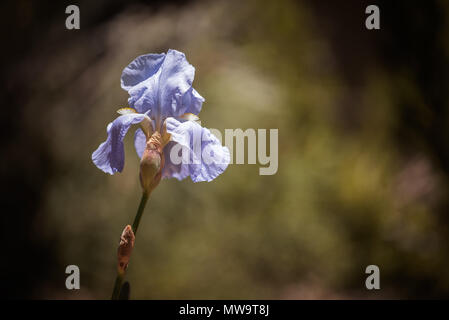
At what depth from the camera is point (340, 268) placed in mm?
1290

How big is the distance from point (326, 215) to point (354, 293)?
28 cm

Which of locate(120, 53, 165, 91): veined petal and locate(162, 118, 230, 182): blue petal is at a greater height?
locate(120, 53, 165, 91): veined petal

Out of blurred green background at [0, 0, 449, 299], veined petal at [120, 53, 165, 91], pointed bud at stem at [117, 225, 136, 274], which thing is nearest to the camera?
pointed bud at stem at [117, 225, 136, 274]

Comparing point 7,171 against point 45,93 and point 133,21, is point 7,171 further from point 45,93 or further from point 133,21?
point 133,21

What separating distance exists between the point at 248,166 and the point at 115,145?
725 mm

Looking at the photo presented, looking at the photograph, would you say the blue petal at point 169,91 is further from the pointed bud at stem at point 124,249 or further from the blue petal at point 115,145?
the pointed bud at stem at point 124,249

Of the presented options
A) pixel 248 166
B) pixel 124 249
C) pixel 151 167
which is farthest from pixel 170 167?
pixel 248 166

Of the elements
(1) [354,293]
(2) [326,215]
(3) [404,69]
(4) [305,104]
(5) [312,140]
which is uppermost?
(3) [404,69]

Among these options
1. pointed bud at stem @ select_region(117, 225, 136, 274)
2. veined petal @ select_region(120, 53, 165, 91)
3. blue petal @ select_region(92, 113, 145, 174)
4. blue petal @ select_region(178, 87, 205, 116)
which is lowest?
pointed bud at stem @ select_region(117, 225, 136, 274)

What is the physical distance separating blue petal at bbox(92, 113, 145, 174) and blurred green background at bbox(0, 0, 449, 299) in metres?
0.60

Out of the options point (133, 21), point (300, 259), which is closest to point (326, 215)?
point (300, 259)

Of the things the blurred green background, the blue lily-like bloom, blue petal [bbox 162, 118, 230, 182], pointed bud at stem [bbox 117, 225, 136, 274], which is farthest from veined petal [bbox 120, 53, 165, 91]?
the blurred green background

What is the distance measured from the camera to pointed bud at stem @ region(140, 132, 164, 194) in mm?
Answer: 640

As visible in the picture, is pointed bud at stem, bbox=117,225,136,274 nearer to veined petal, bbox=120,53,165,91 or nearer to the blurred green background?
veined petal, bbox=120,53,165,91
